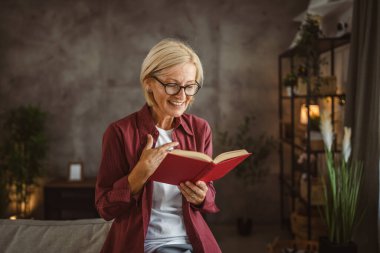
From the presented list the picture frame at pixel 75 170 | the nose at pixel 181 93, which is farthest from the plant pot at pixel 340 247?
the picture frame at pixel 75 170

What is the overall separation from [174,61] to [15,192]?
392cm

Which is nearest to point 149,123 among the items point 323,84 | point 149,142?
point 149,142

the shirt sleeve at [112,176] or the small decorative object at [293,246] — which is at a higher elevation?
the shirt sleeve at [112,176]

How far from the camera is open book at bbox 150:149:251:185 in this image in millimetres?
1353

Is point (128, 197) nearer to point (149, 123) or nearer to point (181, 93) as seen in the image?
point (149, 123)

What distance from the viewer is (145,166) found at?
54.9 inches

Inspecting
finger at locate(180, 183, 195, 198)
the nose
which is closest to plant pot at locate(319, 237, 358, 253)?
finger at locate(180, 183, 195, 198)

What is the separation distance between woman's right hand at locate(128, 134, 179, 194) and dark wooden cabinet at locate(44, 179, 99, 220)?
3.35 m

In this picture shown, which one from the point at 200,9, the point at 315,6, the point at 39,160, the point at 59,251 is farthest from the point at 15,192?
the point at 315,6

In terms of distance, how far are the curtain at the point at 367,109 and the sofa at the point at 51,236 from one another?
77.4 inches

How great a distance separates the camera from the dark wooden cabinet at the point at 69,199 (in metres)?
4.67

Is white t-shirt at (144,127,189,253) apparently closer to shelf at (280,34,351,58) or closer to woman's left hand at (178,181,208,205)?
woman's left hand at (178,181,208,205)

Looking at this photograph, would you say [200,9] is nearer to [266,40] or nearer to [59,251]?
[266,40]

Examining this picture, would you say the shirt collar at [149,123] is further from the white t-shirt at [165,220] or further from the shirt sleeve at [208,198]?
the white t-shirt at [165,220]
